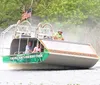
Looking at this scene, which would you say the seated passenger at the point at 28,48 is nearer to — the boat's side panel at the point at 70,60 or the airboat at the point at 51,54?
the airboat at the point at 51,54

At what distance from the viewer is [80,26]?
166 ft

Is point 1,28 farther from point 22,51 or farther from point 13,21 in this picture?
point 22,51

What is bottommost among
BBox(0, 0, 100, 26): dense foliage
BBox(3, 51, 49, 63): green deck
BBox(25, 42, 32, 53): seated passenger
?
BBox(3, 51, 49, 63): green deck

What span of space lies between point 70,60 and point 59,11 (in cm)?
2208

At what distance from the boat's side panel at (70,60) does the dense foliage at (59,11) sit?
67.1ft

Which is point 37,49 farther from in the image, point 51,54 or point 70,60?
point 70,60

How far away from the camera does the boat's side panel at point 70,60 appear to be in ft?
91.3

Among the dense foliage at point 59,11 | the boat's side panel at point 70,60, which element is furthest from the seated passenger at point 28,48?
the dense foliage at point 59,11

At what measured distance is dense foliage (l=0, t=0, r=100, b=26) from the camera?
49.5 meters

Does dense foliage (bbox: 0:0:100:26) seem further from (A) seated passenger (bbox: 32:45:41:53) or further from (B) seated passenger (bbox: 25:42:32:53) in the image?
(A) seated passenger (bbox: 32:45:41:53)

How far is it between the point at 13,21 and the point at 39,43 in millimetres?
27107

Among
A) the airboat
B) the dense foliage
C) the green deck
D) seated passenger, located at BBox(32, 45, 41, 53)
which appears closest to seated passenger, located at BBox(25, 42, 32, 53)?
the airboat

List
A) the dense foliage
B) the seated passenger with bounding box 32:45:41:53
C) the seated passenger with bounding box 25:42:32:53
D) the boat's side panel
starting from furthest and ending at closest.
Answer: the dense foliage, the seated passenger with bounding box 25:42:32:53, the seated passenger with bounding box 32:45:41:53, the boat's side panel

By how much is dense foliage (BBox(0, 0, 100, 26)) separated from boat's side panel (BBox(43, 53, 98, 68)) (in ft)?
67.1
